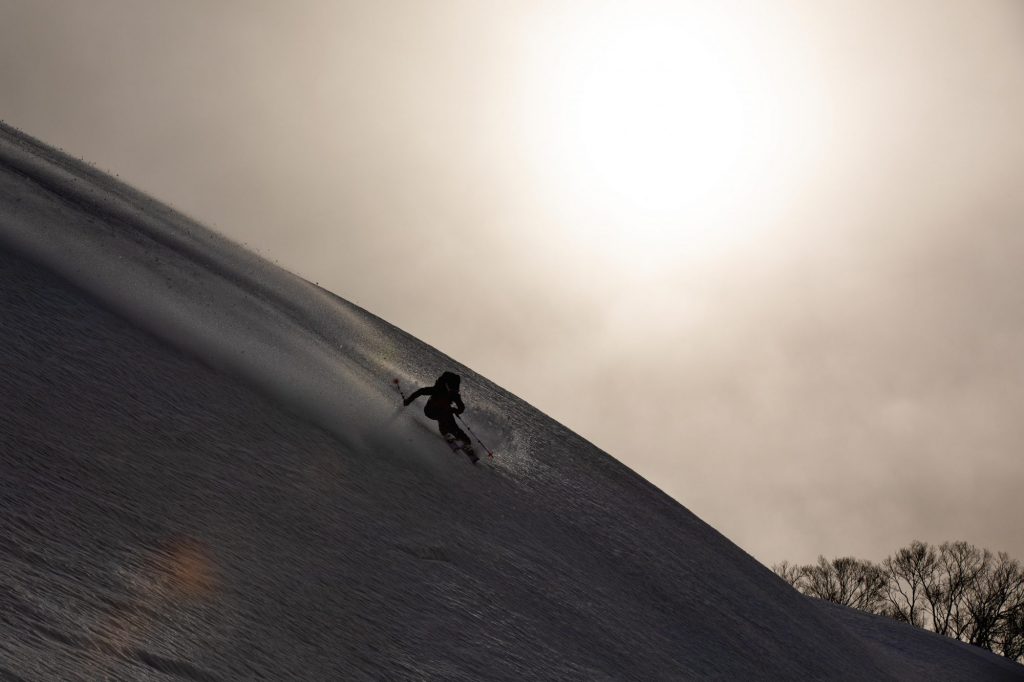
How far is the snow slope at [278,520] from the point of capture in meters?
6.38

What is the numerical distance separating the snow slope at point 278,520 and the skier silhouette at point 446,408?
42cm

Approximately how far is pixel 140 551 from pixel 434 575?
11.7 ft

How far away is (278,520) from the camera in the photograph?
874 cm

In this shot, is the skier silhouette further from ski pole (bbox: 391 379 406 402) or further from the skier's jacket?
ski pole (bbox: 391 379 406 402)

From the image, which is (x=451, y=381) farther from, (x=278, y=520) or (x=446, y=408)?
(x=278, y=520)

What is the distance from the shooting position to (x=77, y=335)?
34.2 ft

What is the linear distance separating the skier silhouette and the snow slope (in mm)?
417

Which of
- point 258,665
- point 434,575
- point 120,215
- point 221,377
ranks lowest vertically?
point 258,665

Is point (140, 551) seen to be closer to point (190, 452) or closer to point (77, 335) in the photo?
point (190, 452)

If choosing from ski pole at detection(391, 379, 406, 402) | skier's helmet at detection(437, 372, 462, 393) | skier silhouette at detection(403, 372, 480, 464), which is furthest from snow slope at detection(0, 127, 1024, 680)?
skier's helmet at detection(437, 372, 462, 393)

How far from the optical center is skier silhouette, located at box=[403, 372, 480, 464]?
15.1 m

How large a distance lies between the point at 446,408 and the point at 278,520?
667 cm

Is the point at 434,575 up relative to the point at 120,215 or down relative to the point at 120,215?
down

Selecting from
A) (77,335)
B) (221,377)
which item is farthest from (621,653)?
(77,335)
